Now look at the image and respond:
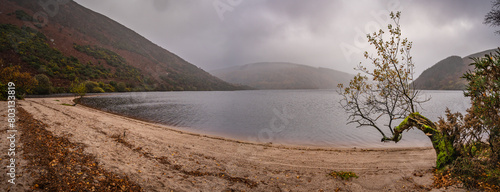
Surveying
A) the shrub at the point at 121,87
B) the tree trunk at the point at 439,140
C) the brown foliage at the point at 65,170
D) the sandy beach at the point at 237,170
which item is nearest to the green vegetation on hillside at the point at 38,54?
the shrub at the point at 121,87

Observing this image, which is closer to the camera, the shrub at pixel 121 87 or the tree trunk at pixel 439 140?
the tree trunk at pixel 439 140

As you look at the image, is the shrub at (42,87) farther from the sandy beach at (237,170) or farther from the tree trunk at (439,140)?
the tree trunk at (439,140)

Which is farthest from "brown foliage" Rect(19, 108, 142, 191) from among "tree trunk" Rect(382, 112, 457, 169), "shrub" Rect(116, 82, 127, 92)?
"shrub" Rect(116, 82, 127, 92)

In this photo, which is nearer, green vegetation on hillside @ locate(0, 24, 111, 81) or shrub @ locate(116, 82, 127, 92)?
green vegetation on hillside @ locate(0, 24, 111, 81)

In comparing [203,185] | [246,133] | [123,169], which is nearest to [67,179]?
[123,169]

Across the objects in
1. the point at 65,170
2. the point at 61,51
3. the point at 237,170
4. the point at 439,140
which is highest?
the point at 61,51

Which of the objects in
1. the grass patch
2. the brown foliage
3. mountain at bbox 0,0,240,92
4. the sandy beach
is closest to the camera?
the brown foliage

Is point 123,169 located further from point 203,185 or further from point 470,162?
point 470,162

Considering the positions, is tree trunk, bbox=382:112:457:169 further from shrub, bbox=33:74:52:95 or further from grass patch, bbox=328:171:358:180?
shrub, bbox=33:74:52:95

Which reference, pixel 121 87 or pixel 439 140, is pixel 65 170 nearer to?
pixel 439 140

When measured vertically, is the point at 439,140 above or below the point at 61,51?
below

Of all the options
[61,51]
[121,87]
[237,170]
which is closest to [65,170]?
[237,170]

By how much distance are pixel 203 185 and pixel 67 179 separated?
386cm

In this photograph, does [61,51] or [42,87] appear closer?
[42,87]
